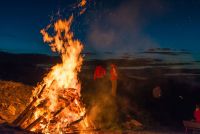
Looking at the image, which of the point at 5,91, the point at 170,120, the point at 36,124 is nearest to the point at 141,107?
the point at 170,120

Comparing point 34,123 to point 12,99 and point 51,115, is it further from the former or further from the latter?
point 12,99

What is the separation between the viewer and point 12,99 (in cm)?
1534

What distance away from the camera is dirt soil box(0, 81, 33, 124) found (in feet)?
46.4

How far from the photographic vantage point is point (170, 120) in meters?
18.6

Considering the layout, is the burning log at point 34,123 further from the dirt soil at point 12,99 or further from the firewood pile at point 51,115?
the dirt soil at point 12,99

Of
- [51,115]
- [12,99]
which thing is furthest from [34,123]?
[12,99]

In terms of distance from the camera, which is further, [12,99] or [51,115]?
[12,99]

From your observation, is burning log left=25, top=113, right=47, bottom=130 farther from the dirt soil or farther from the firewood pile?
the dirt soil

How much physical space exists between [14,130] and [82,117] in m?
2.85

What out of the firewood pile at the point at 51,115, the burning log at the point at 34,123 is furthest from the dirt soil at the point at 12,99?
the burning log at the point at 34,123

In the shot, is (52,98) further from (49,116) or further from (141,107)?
(141,107)

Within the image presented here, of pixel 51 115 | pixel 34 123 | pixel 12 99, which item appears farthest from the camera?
pixel 12 99

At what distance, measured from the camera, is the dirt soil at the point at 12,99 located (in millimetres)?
14155

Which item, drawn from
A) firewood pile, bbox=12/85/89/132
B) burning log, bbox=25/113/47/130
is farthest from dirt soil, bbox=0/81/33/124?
burning log, bbox=25/113/47/130
